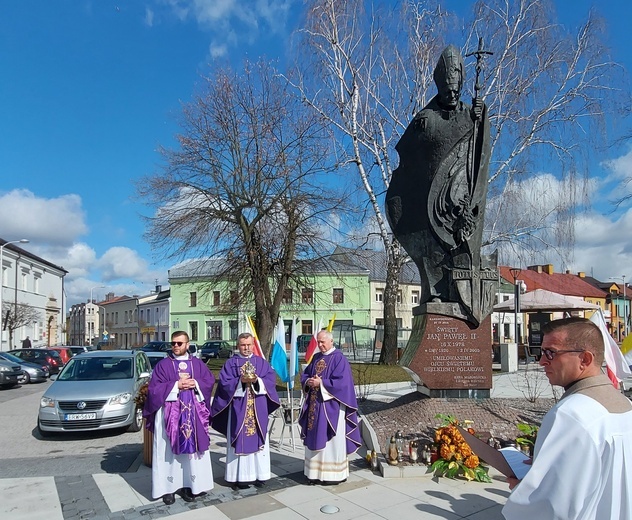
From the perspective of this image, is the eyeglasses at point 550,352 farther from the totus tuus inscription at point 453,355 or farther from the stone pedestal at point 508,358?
the stone pedestal at point 508,358

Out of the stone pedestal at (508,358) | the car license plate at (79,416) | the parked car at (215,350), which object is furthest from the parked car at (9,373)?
the stone pedestal at (508,358)

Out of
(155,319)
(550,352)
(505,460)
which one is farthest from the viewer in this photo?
(155,319)

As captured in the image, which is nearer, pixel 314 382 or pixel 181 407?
pixel 181 407

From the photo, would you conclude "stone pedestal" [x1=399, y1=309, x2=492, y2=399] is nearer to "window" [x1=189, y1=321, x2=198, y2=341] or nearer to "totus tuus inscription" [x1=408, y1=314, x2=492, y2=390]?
"totus tuus inscription" [x1=408, y1=314, x2=492, y2=390]

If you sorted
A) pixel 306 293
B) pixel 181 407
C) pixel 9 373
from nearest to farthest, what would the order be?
1. pixel 181 407
2. pixel 9 373
3. pixel 306 293

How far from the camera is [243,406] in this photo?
664 centimetres

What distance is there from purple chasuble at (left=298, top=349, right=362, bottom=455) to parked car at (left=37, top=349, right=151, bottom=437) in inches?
186

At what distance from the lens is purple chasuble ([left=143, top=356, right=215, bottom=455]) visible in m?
6.14

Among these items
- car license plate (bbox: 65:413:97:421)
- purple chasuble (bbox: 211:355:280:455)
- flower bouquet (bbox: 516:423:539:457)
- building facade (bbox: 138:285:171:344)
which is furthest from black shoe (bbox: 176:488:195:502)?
building facade (bbox: 138:285:171:344)

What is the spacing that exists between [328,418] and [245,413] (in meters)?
0.98

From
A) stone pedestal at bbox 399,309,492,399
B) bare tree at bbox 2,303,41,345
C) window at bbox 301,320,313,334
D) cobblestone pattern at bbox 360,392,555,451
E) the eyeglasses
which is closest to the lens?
the eyeglasses

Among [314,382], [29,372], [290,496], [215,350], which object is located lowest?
[215,350]

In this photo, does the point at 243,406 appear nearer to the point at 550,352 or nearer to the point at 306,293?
the point at 550,352

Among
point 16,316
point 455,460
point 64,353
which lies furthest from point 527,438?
point 16,316
